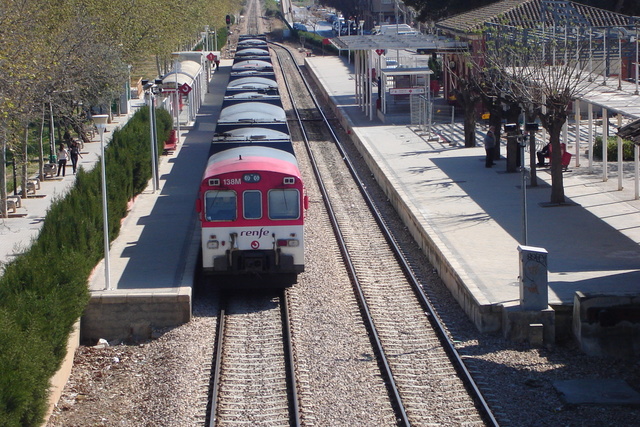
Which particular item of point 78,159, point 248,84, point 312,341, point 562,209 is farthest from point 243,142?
point 78,159

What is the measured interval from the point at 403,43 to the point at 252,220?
24595 mm

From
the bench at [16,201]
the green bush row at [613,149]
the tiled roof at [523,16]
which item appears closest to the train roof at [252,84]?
the tiled roof at [523,16]

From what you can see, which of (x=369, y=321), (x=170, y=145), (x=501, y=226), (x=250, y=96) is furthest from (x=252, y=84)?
(x=369, y=321)

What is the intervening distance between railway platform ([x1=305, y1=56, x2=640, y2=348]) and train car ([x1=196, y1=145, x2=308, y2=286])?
3024 millimetres

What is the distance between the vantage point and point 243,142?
18.4 metres

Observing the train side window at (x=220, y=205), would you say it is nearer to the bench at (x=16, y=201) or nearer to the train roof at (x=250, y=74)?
the bench at (x=16, y=201)

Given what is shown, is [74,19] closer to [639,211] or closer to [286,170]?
[286,170]

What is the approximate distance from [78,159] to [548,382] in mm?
22338

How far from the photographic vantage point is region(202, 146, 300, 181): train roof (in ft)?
52.0

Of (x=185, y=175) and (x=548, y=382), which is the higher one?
(x=185, y=175)

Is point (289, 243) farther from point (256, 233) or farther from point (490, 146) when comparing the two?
point (490, 146)

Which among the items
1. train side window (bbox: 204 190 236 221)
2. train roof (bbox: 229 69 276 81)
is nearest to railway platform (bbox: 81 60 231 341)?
train side window (bbox: 204 190 236 221)

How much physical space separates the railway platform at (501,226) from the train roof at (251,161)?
3.42 meters

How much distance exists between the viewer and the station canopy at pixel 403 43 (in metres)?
37.9
